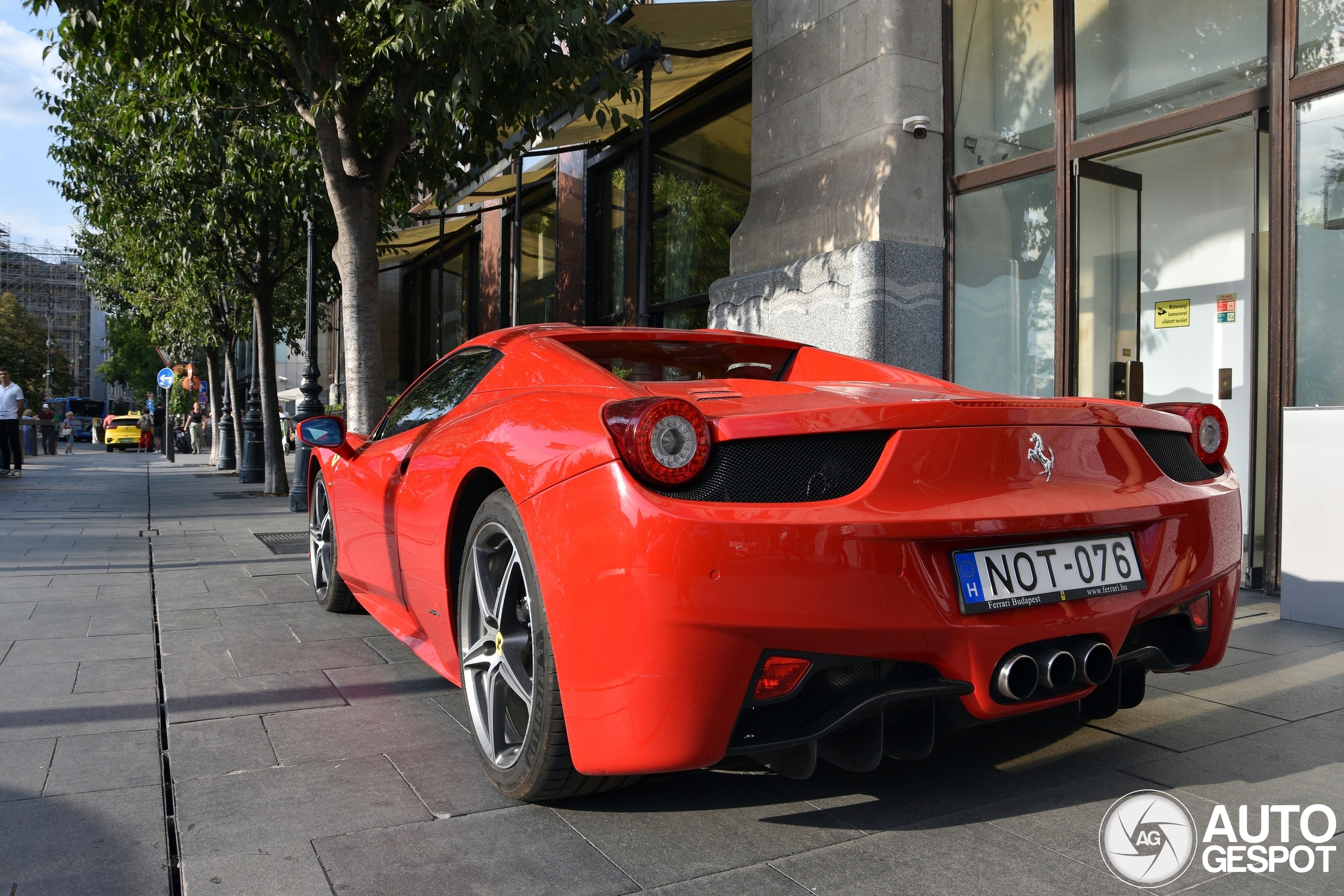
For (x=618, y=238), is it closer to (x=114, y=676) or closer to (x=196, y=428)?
(x=114, y=676)

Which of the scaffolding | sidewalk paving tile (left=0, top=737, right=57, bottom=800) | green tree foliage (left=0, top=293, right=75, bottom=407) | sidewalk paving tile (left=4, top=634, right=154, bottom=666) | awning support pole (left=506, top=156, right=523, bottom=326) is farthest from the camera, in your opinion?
the scaffolding

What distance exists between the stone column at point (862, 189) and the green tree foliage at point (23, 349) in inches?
2471

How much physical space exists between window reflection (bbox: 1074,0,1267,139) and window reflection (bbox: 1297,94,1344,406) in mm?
699

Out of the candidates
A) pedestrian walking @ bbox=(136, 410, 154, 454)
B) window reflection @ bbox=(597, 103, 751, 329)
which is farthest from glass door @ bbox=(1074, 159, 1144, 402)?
pedestrian walking @ bbox=(136, 410, 154, 454)

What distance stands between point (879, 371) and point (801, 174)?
5724 millimetres

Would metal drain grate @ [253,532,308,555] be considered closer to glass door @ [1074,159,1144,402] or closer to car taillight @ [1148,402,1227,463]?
glass door @ [1074,159,1144,402]

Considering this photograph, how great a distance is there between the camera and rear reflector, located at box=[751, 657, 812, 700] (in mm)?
2102

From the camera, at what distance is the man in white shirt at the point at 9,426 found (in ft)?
54.7

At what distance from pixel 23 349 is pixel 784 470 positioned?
7371 centimetres

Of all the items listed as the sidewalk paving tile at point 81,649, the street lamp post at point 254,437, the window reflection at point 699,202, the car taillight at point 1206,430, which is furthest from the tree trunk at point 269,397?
the car taillight at point 1206,430

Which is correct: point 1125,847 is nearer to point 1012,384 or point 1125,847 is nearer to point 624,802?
point 624,802

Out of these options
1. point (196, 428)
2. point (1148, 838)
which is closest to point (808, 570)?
point (1148, 838)

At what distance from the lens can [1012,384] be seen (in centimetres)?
795

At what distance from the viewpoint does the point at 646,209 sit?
13.0m
